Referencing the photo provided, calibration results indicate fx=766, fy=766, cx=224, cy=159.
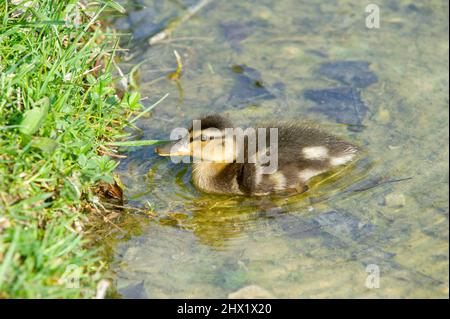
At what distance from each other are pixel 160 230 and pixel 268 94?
149 centimetres

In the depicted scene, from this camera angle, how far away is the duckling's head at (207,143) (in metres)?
3.78

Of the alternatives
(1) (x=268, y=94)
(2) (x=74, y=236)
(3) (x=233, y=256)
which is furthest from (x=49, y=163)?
(1) (x=268, y=94)

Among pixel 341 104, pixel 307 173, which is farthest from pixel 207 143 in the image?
pixel 341 104

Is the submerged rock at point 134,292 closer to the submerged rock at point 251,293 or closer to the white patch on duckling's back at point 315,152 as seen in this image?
the submerged rock at point 251,293

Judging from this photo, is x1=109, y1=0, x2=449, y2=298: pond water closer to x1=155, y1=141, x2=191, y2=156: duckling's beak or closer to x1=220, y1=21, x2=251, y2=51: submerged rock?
x1=220, y1=21, x2=251, y2=51: submerged rock

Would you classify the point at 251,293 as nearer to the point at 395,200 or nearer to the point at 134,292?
the point at 134,292

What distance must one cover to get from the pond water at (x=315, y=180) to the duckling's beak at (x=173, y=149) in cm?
15

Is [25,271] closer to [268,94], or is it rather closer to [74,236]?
[74,236]

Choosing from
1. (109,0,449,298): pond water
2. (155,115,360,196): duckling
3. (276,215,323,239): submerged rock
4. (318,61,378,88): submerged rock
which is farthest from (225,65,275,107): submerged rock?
(276,215,323,239): submerged rock

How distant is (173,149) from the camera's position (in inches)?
150

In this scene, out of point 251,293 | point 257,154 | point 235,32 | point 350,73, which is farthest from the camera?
point 235,32

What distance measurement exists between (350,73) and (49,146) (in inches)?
91.2

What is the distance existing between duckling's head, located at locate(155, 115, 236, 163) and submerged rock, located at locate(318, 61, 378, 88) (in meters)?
1.10

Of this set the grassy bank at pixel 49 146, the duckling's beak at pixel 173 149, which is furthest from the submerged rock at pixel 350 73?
the grassy bank at pixel 49 146
